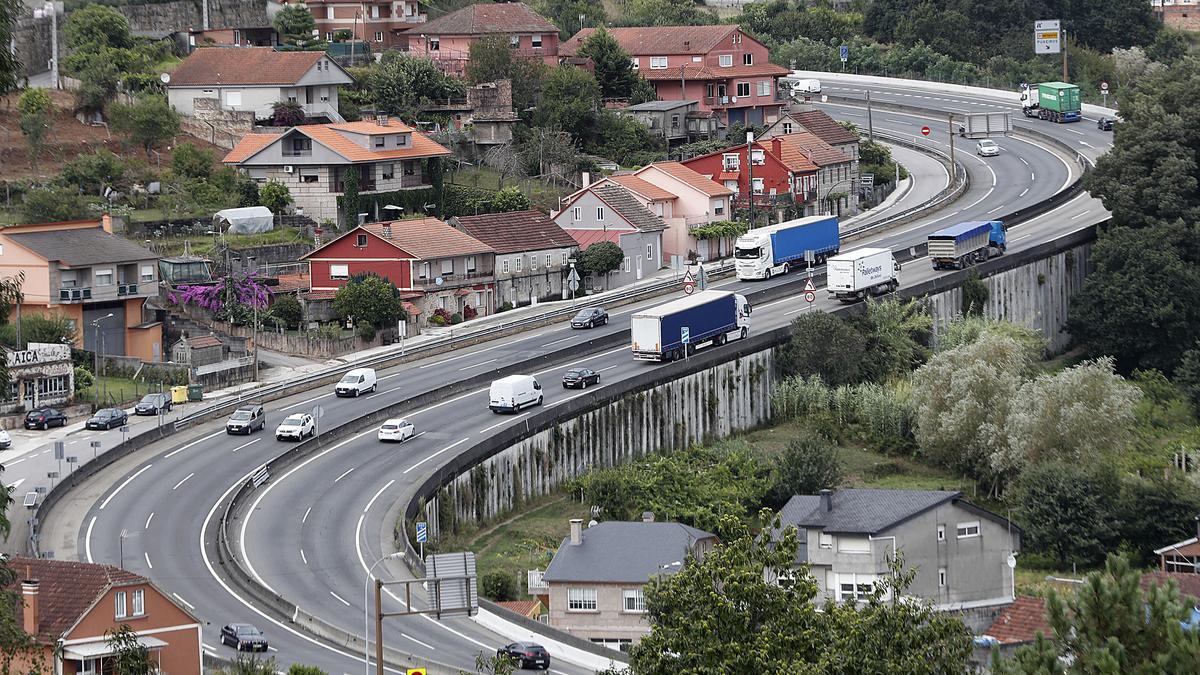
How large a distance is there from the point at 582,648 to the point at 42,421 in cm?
3645

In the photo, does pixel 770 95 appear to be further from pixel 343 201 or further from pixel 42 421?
pixel 42 421

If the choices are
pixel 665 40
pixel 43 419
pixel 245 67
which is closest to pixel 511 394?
pixel 43 419

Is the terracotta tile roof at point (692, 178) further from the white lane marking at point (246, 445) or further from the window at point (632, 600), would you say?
the window at point (632, 600)

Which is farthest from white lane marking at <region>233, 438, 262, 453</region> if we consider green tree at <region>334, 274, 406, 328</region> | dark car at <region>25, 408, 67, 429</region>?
green tree at <region>334, 274, 406, 328</region>

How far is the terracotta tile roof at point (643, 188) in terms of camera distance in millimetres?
130250

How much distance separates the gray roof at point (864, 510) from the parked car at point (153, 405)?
30.2 metres

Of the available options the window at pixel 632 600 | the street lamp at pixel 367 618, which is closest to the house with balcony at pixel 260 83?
the street lamp at pixel 367 618

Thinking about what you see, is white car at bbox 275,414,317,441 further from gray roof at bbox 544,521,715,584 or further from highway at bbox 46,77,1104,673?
gray roof at bbox 544,521,715,584

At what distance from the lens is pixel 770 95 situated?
529ft

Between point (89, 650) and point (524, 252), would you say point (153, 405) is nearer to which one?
point (524, 252)

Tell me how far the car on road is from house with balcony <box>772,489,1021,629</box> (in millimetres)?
84822

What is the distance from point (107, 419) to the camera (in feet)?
298

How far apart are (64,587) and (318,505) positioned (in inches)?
932

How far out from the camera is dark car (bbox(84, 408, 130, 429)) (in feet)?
298
